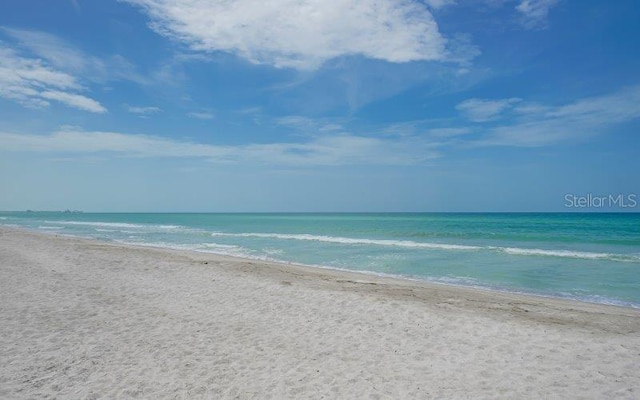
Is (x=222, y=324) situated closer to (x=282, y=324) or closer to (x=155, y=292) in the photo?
(x=282, y=324)

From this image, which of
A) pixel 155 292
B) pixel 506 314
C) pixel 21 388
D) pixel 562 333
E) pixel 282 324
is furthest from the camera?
pixel 155 292

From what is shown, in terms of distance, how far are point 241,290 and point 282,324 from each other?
10.6ft

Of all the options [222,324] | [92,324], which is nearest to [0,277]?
[92,324]

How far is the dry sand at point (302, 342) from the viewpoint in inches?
209

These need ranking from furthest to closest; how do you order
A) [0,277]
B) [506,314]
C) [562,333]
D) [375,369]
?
[0,277], [506,314], [562,333], [375,369]

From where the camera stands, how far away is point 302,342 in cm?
700

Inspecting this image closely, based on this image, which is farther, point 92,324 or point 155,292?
point 155,292

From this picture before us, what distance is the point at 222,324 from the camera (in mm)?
7934

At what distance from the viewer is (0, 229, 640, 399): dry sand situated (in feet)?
17.4

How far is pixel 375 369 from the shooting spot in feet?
19.4

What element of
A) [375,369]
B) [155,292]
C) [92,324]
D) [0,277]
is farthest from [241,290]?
[0,277]

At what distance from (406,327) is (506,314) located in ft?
8.18

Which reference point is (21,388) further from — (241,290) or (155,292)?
(241,290)

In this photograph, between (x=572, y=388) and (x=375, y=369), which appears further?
(x=375, y=369)
